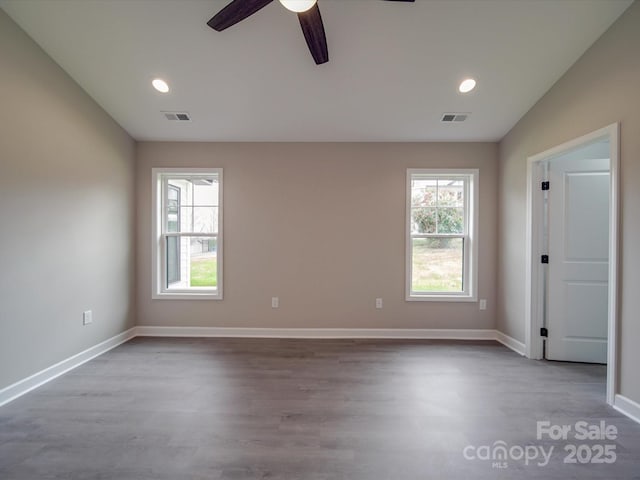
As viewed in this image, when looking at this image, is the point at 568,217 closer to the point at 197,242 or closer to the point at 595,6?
the point at 595,6

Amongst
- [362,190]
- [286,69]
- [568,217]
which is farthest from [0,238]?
[568,217]

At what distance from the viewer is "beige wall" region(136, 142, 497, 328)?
3.56m

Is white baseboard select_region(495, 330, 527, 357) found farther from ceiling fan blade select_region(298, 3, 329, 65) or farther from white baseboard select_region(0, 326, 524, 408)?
ceiling fan blade select_region(298, 3, 329, 65)

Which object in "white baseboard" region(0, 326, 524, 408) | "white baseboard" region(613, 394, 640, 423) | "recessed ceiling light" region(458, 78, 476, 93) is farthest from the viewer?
"white baseboard" region(0, 326, 524, 408)

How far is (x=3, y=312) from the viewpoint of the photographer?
7.11 ft

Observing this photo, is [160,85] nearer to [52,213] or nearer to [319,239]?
[52,213]

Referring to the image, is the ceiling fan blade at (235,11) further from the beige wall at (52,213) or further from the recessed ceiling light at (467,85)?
the recessed ceiling light at (467,85)

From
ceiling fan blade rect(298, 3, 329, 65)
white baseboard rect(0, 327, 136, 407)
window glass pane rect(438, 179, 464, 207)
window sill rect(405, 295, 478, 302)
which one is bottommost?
white baseboard rect(0, 327, 136, 407)

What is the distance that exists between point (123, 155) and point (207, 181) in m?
0.99

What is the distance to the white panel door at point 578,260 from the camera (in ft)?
9.30

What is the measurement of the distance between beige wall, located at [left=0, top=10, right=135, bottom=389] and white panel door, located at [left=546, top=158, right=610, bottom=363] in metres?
4.85

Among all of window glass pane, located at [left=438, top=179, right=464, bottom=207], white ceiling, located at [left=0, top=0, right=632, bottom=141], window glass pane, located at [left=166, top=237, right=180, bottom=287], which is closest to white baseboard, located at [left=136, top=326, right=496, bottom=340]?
window glass pane, located at [left=166, top=237, right=180, bottom=287]

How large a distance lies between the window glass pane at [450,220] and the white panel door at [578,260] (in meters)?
0.93

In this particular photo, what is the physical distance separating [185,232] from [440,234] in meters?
3.37
